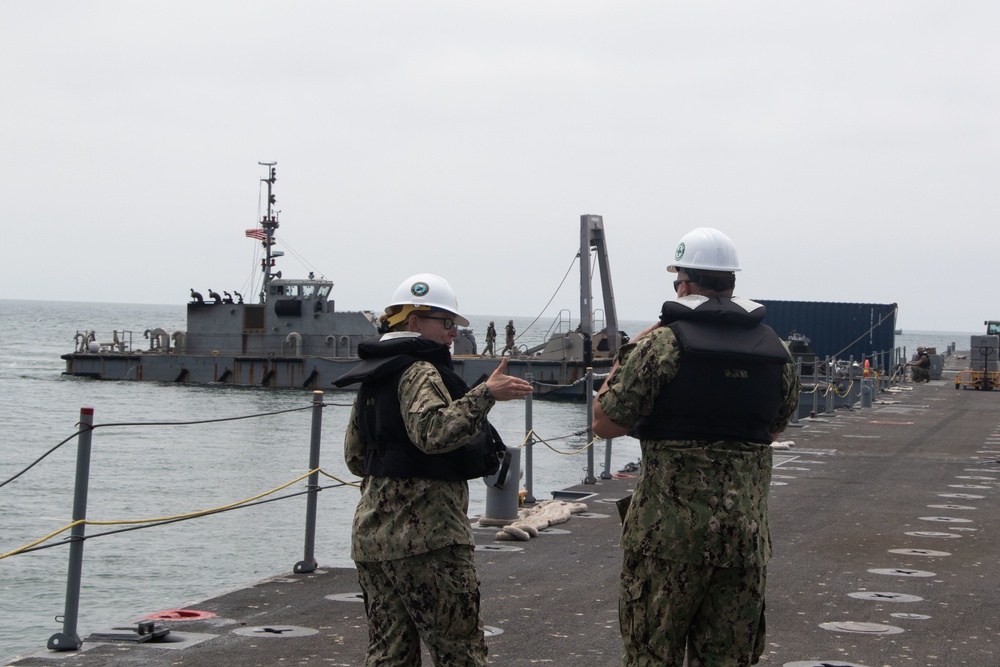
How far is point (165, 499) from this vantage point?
2208 centimetres

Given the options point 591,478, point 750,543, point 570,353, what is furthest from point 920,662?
point 570,353

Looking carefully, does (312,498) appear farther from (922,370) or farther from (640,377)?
(922,370)

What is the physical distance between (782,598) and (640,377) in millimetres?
3976

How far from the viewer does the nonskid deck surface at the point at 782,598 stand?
20.0 ft

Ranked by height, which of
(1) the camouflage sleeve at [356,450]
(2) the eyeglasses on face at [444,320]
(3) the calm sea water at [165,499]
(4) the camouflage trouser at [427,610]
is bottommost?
(3) the calm sea water at [165,499]

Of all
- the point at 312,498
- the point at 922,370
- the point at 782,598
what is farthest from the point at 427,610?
the point at 922,370

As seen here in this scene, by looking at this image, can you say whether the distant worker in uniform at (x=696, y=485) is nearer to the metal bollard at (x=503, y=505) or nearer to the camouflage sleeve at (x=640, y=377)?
the camouflage sleeve at (x=640, y=377)

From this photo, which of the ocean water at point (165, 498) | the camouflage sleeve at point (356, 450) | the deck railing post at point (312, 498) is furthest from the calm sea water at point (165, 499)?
the camouflage sleeve at point (356, 450)

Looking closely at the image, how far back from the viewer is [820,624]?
22.3 ft

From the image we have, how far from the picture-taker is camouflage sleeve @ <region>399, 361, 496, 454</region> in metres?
3.97

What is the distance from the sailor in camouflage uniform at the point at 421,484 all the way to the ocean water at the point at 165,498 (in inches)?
115

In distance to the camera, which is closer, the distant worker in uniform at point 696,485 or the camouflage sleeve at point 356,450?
the distant worker in uniform at point 696,485

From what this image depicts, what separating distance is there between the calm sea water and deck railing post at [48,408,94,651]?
1508 mm

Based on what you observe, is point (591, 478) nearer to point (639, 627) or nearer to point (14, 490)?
point (639, 627)
